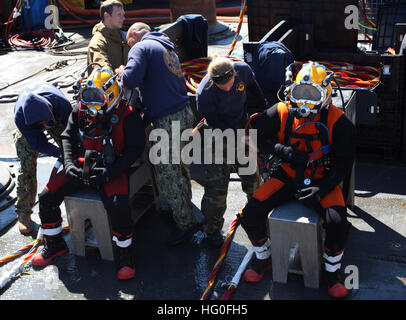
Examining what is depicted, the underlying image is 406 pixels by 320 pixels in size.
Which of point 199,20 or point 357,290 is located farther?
point 199,20

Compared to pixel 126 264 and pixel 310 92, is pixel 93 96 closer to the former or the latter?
pixel 126 264

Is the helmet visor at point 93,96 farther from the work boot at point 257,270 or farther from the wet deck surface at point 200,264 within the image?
the work boot at point 257,270

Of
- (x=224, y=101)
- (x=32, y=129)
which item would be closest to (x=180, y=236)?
(x=224, y=101)

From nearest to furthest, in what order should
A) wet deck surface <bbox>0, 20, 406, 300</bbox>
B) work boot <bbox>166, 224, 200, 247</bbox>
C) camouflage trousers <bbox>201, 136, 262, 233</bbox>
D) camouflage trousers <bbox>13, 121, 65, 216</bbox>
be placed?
wet deck surface <bbox>0, 20, 406, 300</bbox> < camouflage trousers <bbox>201, 136, 262, 233</bbox> < work boot <bbox>166, 224, 200, 247</bbox> < camouflage trousers <bbox>13, 121, 65, 216</bbox>

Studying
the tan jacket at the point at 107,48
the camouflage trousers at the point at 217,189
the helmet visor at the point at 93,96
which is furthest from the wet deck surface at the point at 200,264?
the tan jacket at the point at 107,48

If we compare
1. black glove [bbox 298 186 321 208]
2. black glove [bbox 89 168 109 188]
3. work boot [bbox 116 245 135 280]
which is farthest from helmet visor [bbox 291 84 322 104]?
work boot [bbox 116 245 135 280]

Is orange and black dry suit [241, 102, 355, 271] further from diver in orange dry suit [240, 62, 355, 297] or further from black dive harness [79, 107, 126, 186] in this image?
black dive harness [79, 107, 126, 186]

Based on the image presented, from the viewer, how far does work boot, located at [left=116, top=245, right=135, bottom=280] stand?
4.84 meters

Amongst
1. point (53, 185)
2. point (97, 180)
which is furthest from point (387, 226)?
point (53, 185)

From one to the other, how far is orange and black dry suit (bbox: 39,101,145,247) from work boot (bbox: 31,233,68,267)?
0.08 metres

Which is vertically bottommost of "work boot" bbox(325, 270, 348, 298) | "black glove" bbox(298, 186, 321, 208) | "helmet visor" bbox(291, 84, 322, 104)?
"work boot" bbox(325, 270, 348, 298)

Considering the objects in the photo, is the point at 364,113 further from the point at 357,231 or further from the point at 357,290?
the point at 357,290

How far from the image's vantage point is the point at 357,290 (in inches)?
174
